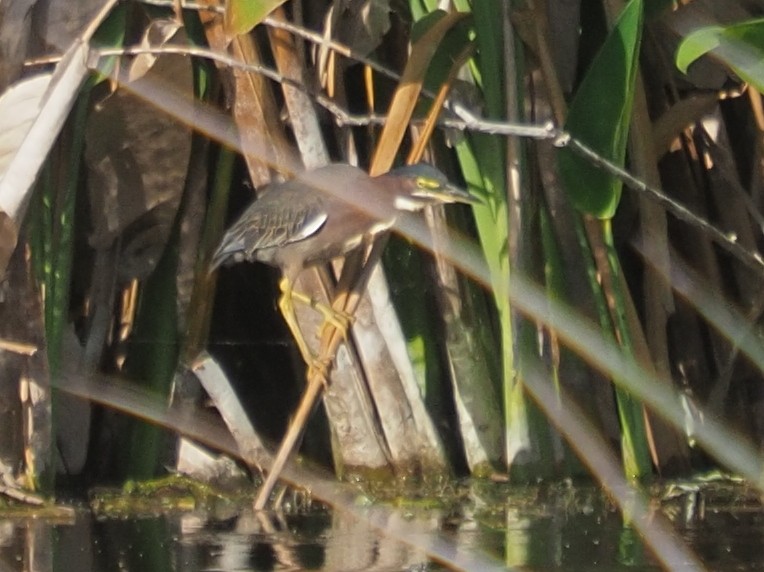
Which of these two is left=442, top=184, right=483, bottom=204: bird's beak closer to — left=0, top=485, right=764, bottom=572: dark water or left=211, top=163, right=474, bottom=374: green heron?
left=211, top=163, right=474, bottom=374: green heron

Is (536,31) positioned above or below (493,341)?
above

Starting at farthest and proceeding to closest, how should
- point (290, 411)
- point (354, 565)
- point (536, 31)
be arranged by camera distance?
point (290, 411) < point (536, 31) < point (354, 565)

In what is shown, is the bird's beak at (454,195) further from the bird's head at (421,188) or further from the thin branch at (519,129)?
the thin branch at (519,129)

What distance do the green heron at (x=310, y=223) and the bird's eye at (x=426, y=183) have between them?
4cm

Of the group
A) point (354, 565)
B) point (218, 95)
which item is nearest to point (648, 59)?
point (218, 95)

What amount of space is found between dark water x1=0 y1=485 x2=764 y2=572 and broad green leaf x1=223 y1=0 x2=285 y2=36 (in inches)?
42.7

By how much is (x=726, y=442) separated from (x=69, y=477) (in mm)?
1666

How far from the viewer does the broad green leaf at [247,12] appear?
315 cm

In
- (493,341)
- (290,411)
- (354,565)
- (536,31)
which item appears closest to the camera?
(354,565)

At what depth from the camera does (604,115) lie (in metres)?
3.24

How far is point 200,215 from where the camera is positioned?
376 cm

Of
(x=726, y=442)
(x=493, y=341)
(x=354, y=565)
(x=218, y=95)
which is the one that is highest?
(x=218, y=95)

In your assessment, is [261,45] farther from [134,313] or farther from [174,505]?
[174,505]

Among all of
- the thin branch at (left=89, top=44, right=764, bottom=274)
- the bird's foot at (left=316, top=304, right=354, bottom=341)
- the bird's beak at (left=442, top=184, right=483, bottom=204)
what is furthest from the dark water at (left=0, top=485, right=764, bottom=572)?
the bird's beak at (left=442, top=184, right=483, bottom=204)
